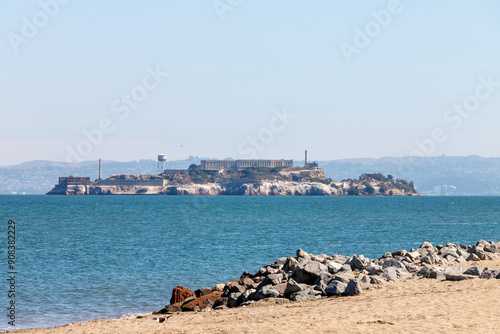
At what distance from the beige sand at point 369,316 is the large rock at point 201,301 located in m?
1.45

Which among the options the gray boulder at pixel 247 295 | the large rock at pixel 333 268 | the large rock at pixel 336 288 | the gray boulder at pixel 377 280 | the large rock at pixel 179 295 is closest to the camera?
the large rock at pixel 336 288

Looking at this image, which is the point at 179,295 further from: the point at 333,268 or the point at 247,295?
the point at 333,268

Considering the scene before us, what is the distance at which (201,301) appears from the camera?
65.0 ft

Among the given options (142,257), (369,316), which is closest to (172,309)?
(369,316)

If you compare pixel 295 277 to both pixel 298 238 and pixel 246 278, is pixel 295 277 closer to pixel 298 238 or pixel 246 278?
pixel 246 278

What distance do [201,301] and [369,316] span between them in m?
6.90

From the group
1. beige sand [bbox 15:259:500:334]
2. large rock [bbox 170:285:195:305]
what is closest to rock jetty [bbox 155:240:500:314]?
large rock [bbox 170:285:195:305]

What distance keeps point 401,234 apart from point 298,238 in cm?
1019

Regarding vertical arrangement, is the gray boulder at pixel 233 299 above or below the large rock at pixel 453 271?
below

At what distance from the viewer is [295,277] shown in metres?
19.9

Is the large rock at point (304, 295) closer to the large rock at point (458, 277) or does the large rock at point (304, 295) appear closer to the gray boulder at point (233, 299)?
the gray boulder at point (233, 299)

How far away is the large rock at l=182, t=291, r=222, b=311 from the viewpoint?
19.5m

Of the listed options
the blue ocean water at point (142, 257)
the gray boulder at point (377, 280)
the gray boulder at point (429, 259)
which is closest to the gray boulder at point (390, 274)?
the gray boulder at point (377, 280)

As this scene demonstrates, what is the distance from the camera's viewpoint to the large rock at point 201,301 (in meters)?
19.5
